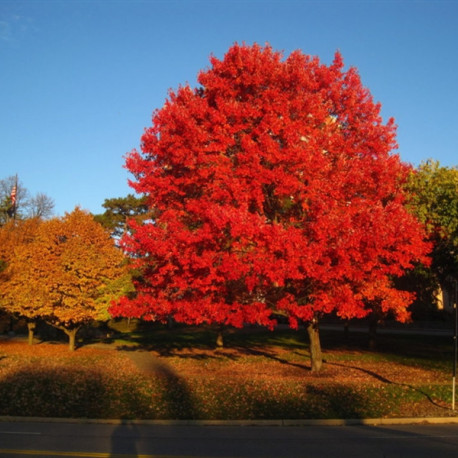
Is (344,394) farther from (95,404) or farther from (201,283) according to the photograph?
(95,404)

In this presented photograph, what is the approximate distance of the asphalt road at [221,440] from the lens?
382 inches

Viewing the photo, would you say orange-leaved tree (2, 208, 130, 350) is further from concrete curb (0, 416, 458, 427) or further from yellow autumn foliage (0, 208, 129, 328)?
concrete curb (0, 416, 458, 427)

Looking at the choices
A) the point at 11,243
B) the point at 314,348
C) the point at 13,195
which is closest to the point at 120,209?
Result: the point at 13,195

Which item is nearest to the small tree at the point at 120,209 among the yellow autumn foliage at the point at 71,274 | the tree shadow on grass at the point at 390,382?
the yellow autumn foliage at the point at 71,274

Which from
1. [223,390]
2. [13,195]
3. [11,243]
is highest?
[13,195]

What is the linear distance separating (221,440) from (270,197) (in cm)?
922

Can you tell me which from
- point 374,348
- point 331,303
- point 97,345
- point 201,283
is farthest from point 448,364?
point 97,345

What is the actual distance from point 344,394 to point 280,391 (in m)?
1.93

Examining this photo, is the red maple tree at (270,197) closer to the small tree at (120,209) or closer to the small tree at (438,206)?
the small tree at (438,206)

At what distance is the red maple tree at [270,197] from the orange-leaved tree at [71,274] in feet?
39.1

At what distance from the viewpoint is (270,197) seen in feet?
59.7

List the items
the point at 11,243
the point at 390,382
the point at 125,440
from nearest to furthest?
the point at 125,440
the point at 390,382
the point at 11,243

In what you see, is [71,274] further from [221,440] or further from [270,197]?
[221,440]

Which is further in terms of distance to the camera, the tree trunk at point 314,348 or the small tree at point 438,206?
the tree trunk at point 314,348
